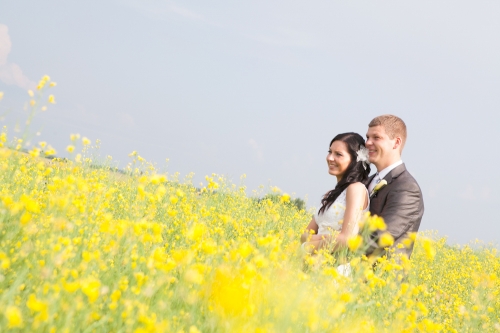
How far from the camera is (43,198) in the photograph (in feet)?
13.0

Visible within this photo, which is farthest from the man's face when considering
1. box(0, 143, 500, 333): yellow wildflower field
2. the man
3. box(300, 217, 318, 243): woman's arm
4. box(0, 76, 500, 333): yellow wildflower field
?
box(0, 143, 500, 333): yellow wildflower field

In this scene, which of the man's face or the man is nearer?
the man

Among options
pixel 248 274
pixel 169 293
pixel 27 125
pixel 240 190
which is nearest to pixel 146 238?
pixel 169 293

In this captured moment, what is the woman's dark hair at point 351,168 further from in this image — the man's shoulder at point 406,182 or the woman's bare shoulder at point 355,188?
the man's shoulder at point 406,182

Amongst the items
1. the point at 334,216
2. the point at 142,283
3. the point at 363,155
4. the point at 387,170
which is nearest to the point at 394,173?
the point at 387,170

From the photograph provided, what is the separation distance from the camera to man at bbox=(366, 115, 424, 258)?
4.55 metres

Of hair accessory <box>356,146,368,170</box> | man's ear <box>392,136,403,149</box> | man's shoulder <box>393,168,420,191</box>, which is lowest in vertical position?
man's shoulder <box>393,168,420,191</box>

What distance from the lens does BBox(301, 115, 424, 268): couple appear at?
454 cm

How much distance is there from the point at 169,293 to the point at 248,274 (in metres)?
0.53

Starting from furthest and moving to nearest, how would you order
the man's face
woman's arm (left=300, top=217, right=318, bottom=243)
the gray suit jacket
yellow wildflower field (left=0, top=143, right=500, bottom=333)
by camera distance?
the man's face, the gray suit jacket, woman's arm (left=300, top=217, right=318, bottom=243), yellow wildflower field (left=0, top=143, right=500, bottom=333)

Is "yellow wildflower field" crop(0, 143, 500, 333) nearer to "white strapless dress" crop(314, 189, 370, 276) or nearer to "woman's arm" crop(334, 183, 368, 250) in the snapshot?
"woman's arm" crop(334, 183, 368, 250)

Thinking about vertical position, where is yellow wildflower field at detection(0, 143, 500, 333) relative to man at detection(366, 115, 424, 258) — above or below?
below

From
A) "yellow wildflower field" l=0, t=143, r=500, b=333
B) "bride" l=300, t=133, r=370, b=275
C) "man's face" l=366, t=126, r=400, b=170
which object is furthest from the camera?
"man's face" l=366, t=126, r=400, b=170

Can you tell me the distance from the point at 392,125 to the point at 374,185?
0.67m
